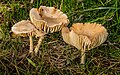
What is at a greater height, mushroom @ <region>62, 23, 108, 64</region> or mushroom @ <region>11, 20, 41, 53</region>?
mushroom @ <region>11, 20, 41, 53</region>

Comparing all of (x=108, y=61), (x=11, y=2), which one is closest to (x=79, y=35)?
(x=108, y=61)

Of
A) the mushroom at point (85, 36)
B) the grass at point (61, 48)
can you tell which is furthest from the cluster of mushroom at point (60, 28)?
the grass at point (61, 48)

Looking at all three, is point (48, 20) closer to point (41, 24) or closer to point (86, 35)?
point (41, 24)

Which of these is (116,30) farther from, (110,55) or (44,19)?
(44,19)

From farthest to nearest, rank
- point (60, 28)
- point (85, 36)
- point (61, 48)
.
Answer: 1. point (61, 48)
2. point (60, 28)
3. point (85, 36)

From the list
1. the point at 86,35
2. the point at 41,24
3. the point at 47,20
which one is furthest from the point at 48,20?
the point at 86,35

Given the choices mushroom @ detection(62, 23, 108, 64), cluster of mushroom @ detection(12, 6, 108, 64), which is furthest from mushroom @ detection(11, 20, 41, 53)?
mushroom @ detection(62, 23, 108, 64)

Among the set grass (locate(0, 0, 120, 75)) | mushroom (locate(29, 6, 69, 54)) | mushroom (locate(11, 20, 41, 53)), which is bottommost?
grass (locate(0, 0, 120, 75))

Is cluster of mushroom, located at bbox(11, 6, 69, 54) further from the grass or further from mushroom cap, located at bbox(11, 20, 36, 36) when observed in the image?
the grass
